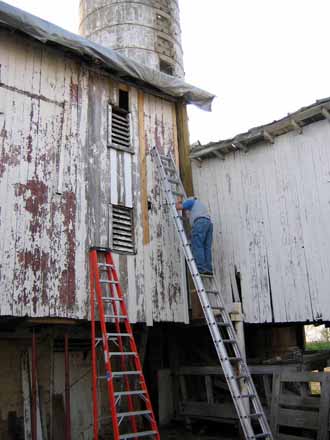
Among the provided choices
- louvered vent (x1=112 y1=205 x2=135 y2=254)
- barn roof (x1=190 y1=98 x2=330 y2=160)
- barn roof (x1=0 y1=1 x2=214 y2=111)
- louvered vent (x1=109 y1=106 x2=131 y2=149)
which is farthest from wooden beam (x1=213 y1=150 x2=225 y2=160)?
louvered vent (x1=112 y1=205 x2=135 y2=254)

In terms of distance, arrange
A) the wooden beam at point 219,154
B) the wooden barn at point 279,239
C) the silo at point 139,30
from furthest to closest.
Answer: the silo at point 139,30 → the wooden beam at point 219,154 → the wooden barn at point 279,239

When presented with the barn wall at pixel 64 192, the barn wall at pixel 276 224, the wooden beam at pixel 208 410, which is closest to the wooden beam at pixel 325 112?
the barn wall at pixel 276 224

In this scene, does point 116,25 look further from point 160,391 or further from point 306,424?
point 306,424

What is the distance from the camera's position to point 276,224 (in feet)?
30.2

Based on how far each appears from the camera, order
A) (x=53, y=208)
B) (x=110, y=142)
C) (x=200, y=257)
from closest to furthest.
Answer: (x=53, y=208), (x=200, y=257), (x=110, y=142)

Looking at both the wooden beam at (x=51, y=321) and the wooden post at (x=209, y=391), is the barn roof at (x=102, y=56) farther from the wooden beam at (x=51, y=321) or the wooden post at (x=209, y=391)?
the wooden post at (x=209, y=391)

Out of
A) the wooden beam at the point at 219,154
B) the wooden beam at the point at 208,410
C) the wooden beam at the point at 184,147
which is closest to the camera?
the wooden beam at the point at 208,410

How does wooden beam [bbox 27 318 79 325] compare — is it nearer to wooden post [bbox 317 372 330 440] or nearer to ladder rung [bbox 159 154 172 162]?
ladder rung [bbox 159 154 172 162]

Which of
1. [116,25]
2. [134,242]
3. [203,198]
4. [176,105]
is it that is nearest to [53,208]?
[134,242]

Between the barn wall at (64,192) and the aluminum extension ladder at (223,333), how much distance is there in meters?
0.49

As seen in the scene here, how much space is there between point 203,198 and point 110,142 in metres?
2.57

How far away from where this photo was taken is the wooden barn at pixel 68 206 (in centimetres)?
779

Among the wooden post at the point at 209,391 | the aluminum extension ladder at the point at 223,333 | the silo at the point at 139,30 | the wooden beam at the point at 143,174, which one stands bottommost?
the wooden post at the point at 209,391

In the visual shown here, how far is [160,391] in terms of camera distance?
10.5 meters
